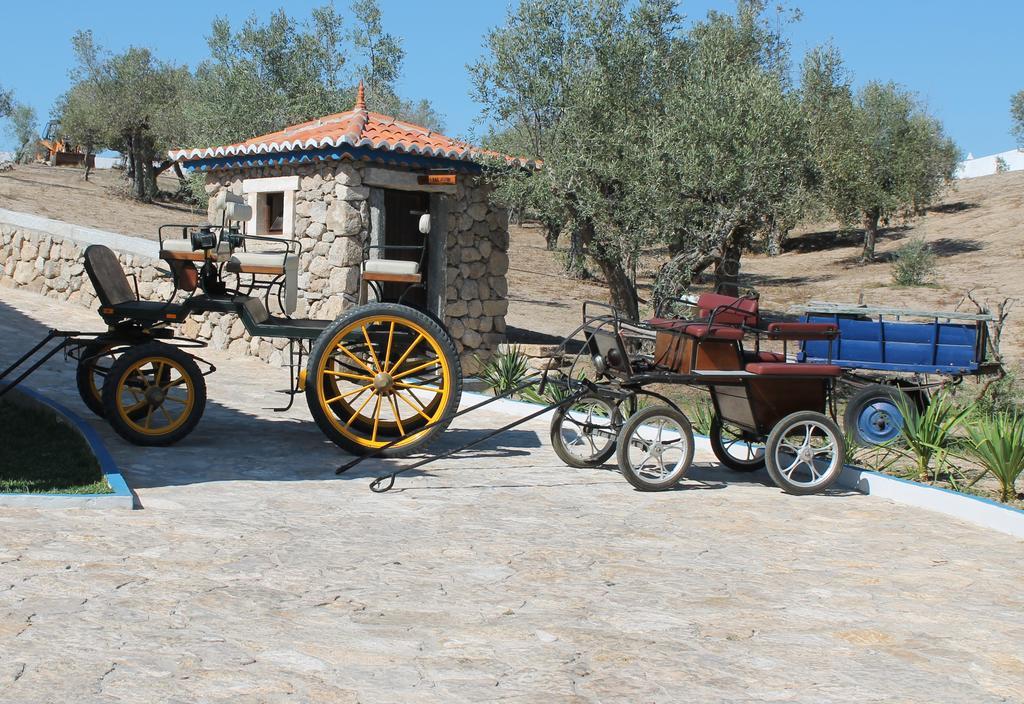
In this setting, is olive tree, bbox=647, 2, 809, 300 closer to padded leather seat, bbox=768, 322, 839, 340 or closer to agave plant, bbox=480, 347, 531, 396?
agave plant, bbox=480, 347, 531, 396

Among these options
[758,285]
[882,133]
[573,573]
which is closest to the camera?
[573,573]

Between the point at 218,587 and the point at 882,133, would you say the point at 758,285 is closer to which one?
the point at 882,133

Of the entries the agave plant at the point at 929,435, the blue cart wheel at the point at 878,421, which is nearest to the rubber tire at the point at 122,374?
the agave plant at the point at 929,435

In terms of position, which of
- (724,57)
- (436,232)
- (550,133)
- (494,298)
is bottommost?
(494,298)

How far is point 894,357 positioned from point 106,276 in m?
8.04

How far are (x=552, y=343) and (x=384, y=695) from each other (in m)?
13.8

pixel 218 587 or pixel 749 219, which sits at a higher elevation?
pixel 749 219

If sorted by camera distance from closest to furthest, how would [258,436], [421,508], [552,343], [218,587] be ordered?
[218,587], [421,508], [258,436], [552,343]

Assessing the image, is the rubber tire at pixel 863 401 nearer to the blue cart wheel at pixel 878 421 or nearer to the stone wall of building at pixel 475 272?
the blue cart wheel at pixel 878 421

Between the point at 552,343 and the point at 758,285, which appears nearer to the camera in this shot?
the point at 552,343

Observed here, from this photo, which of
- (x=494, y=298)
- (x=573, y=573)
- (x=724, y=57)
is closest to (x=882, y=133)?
(x=724, y=57)

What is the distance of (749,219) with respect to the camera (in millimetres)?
16375

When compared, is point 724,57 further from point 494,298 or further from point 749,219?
point 494,298

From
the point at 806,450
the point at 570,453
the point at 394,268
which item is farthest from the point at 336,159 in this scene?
the point at 806,450
